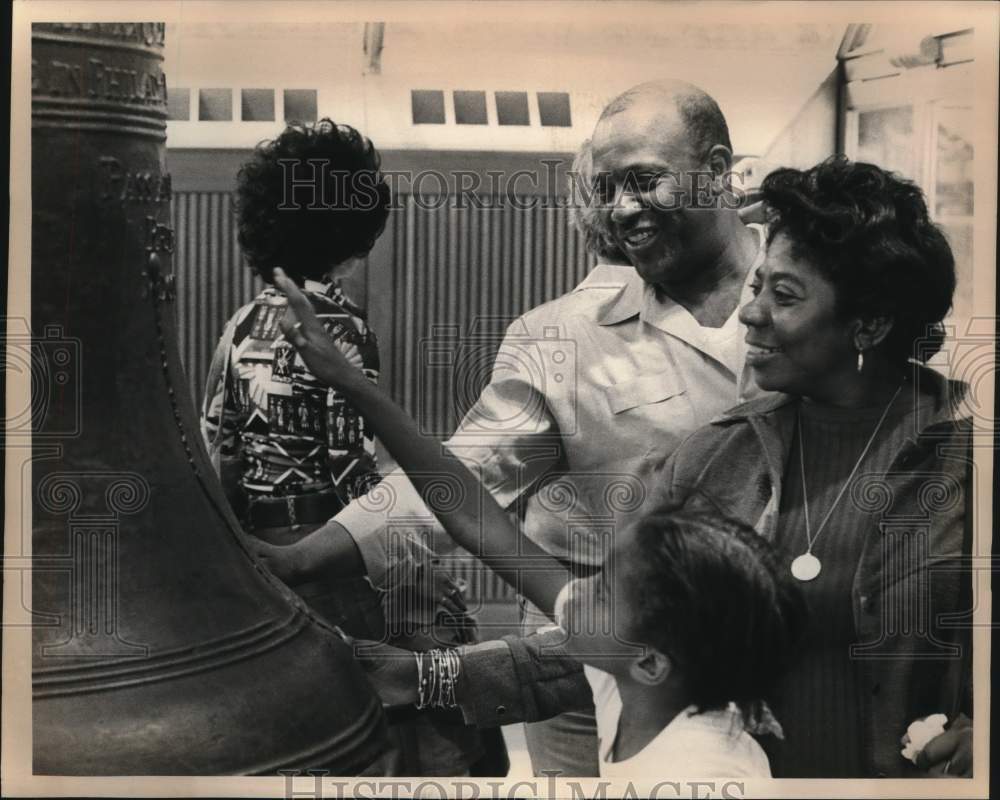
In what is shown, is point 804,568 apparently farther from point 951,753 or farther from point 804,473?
point 951,753

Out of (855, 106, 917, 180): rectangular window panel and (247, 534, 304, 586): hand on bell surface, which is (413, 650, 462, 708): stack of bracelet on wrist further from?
(855, 106, 917, 180): rectangular window panel

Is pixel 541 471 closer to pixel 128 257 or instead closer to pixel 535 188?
pixel 535 188

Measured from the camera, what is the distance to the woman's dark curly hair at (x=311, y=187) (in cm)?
436

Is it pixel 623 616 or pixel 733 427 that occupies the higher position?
pixel 733 427

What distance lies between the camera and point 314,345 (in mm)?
4383

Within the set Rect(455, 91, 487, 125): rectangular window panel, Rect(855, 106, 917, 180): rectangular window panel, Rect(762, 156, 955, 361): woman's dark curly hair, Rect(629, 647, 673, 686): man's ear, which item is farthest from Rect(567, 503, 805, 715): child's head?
Rect(455, 91, 487, 125): rectangular window panel

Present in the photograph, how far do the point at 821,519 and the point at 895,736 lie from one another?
0.64 m

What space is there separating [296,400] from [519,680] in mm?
992

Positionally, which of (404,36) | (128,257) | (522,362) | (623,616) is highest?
(404,36)

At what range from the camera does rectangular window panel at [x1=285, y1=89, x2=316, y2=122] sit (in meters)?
4.37

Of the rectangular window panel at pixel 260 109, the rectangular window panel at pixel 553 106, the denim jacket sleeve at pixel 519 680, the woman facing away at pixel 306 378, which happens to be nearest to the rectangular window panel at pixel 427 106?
the woman facing away at pixel 306 378

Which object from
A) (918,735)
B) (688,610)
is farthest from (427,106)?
(918,735)

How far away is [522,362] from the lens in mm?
4410

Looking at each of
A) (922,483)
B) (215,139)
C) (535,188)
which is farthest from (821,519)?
(215,139)
